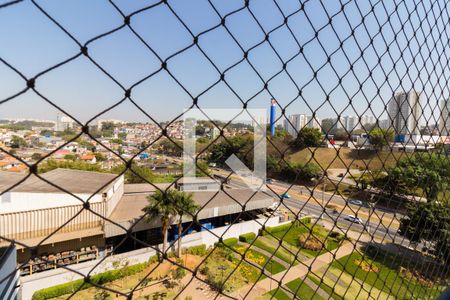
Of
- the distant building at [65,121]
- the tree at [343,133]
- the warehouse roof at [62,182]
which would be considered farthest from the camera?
the warehouse roof at [62,182]

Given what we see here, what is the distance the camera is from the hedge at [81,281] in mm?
4750

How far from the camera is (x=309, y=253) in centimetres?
663

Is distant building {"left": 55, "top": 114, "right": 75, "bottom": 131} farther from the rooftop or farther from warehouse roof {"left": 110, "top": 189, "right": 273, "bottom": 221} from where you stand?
warehouse roof {"left": 110, "top": 189, "right": 273, "bottom": 221}

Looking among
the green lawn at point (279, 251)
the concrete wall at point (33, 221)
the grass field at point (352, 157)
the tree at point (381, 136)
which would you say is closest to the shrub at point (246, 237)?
the green lawn at point (279, 251)

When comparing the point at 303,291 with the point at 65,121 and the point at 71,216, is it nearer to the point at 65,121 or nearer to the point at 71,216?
the point at 71,216

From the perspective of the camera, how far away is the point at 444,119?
135cm

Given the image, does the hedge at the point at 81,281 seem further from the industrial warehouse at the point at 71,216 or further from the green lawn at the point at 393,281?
the green lawn at the point at 393,281

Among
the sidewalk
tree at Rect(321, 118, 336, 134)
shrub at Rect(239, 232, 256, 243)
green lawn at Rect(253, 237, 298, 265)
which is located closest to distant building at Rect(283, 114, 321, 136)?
tree at Rect(321, 118, 336, 134)

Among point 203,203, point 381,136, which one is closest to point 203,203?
point 203,203

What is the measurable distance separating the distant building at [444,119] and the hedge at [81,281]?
4884mm

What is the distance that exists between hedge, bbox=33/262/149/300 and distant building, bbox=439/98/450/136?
192 inches

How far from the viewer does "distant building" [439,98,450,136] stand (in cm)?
132

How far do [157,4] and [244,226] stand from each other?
7.58 metres

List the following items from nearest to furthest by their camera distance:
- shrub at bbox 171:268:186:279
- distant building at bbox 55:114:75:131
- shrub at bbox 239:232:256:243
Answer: distant building at bbox 55:114:75:131
shrub at bbox 171:268:186:279
shrub at bbox 239:232:256:243
